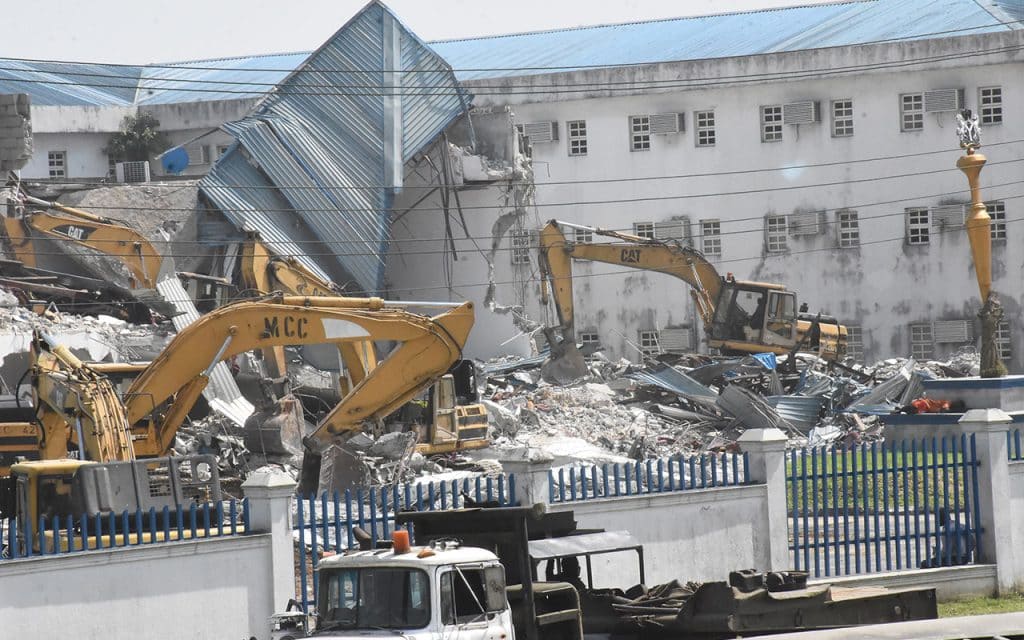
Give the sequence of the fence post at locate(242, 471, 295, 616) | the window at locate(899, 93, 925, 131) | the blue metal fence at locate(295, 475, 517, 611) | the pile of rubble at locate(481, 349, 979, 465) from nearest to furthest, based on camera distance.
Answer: the fence post at locate(242, 471, 295, 616), the blue metal fence at locate(295, 475, 517, 611), the pile of rubble at locate(481, 349, 979, 465), the window at locate(899, 93, 925, 131)

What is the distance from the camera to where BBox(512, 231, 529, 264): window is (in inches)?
1953

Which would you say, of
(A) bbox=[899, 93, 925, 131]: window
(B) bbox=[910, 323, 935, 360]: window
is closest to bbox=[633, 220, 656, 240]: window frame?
(A) bbox=[899, 93, 925, 131]: window

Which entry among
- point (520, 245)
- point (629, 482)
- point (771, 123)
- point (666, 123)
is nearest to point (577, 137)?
point (666, 123)

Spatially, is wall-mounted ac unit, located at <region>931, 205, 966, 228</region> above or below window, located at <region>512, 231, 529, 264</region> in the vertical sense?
above

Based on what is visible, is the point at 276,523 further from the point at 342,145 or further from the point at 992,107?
the point at 992,107

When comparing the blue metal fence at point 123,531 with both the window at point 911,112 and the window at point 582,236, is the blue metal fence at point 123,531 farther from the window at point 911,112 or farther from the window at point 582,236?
the window at point 582,236

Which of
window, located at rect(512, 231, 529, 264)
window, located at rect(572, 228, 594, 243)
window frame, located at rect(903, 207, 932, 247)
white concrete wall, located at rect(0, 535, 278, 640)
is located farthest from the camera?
window, located at rect(572, 228, 594, 243)

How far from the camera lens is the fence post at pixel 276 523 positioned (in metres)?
15.3

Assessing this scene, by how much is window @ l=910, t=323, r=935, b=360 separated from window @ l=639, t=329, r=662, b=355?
316 inches

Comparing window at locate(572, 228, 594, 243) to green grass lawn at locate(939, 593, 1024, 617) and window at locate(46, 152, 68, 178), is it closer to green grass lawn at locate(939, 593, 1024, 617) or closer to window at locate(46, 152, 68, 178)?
window at locate(46, 152, 68, 178)

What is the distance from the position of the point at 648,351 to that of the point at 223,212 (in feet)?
53.1

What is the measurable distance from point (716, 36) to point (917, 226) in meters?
10.8

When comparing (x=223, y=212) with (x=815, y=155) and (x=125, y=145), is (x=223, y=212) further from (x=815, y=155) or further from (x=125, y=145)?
(x=815, y=155)

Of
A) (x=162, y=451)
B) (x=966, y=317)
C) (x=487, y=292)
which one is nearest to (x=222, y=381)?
(x=162, y=451)
